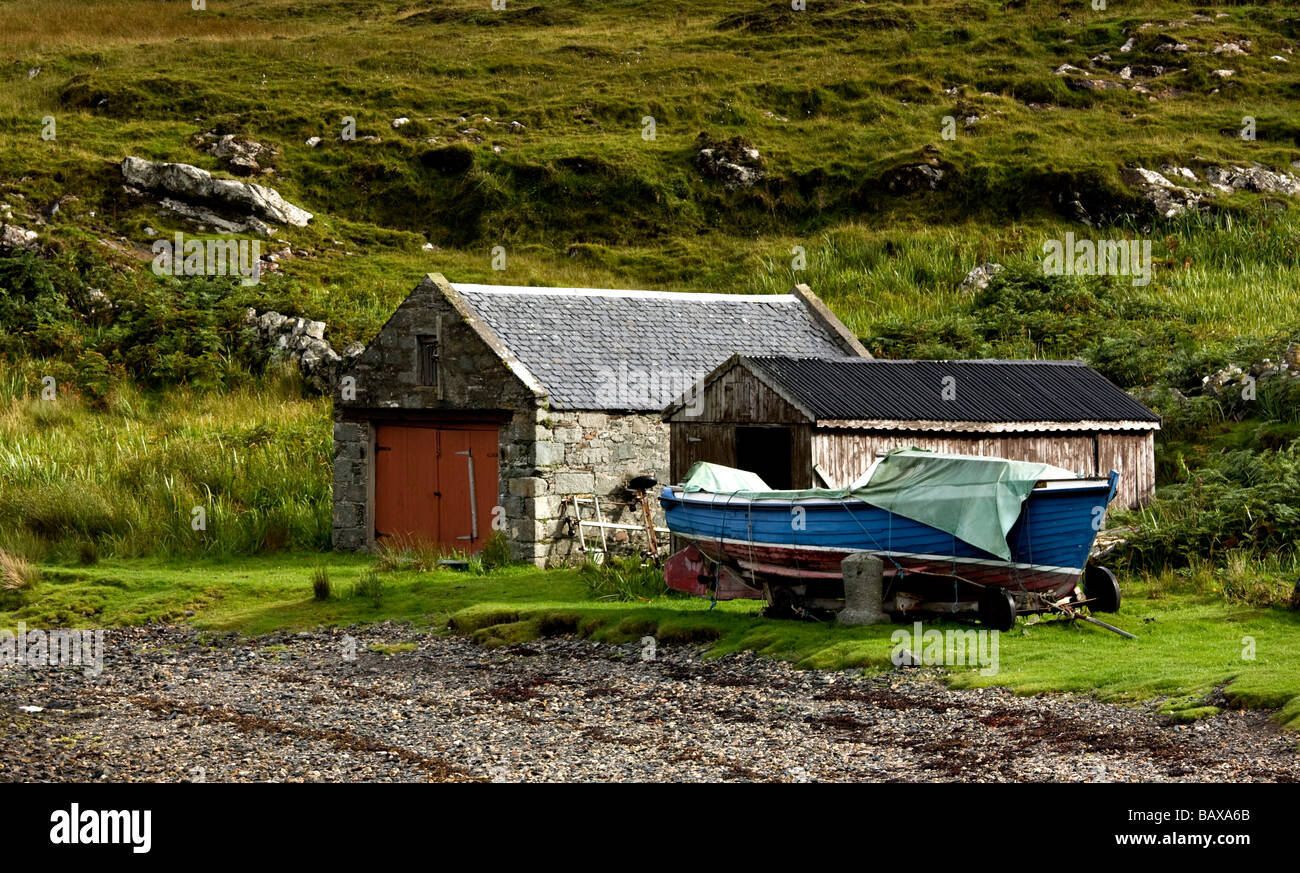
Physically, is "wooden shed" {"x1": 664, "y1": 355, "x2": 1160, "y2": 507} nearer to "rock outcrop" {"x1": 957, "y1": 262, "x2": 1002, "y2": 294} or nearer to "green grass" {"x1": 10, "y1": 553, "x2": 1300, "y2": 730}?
"green grass" {"x1": 10, "y1": 553, "x2": 1300, "y2": 730}

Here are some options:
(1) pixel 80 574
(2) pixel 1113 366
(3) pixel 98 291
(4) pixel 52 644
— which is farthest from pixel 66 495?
(2) pixel 1113 366

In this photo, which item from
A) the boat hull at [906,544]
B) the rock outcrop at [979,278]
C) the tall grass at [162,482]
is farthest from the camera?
the rock outcrop at [979,278]

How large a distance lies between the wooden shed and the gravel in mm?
4885

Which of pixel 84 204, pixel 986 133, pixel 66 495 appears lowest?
pixel 66 495

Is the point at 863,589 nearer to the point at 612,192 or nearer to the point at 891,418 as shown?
the point at 891,418

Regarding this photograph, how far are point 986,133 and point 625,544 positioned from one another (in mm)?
32871

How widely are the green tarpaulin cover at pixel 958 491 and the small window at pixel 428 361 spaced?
9380 mm

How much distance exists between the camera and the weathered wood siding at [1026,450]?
20.0 meters

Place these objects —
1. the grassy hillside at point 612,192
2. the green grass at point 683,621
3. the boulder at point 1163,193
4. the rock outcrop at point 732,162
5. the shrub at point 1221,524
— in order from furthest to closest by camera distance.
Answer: the rock outcrop at point 732,162 → the boulder at point 1163,193 → the grassy hillside at point 612,192 → the shrub at point 1221,524 → the green grass at point 683,621

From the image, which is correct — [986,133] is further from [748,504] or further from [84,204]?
[748,504]

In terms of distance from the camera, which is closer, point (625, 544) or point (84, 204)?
point (625, 544)

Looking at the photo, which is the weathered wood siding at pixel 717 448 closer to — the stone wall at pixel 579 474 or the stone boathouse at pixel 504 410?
the stone wall at pixel 579 474

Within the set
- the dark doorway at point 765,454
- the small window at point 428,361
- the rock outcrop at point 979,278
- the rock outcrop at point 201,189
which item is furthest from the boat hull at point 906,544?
the rock outcrop at point 201,189

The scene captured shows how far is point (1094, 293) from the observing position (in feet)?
118
